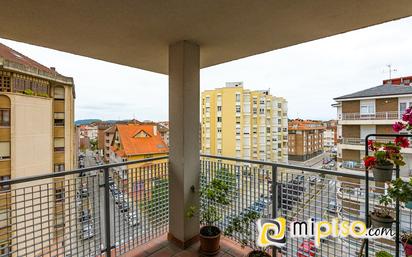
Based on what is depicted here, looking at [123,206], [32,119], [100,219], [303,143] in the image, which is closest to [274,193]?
[123,206]

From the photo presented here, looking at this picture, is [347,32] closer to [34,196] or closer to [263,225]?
[263,225]

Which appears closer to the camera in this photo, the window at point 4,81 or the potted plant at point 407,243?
the potted plant at point 407,243

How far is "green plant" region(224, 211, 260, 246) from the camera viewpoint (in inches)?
77.6

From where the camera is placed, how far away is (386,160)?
50.9 inches

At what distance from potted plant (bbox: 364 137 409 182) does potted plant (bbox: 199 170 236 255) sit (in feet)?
4.31

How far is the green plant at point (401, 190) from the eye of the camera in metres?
1.17

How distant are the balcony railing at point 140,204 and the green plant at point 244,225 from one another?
22mm

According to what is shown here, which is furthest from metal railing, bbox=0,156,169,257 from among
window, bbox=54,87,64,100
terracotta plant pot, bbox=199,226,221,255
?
window, bbox=54,87,64,100

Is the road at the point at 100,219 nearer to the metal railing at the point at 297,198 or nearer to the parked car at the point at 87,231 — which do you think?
the parked car at the point at 87,231

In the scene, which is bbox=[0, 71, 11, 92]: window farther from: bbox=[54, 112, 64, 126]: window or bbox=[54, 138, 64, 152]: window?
bbox=[54, 138, 64, 152]: window

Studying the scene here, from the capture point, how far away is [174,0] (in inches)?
50.3

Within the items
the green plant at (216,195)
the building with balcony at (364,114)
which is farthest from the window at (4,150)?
the building with balcony at (364,114)

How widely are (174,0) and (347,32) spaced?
5.35 feet

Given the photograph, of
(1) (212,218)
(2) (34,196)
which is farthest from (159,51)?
(1) (212,218)
